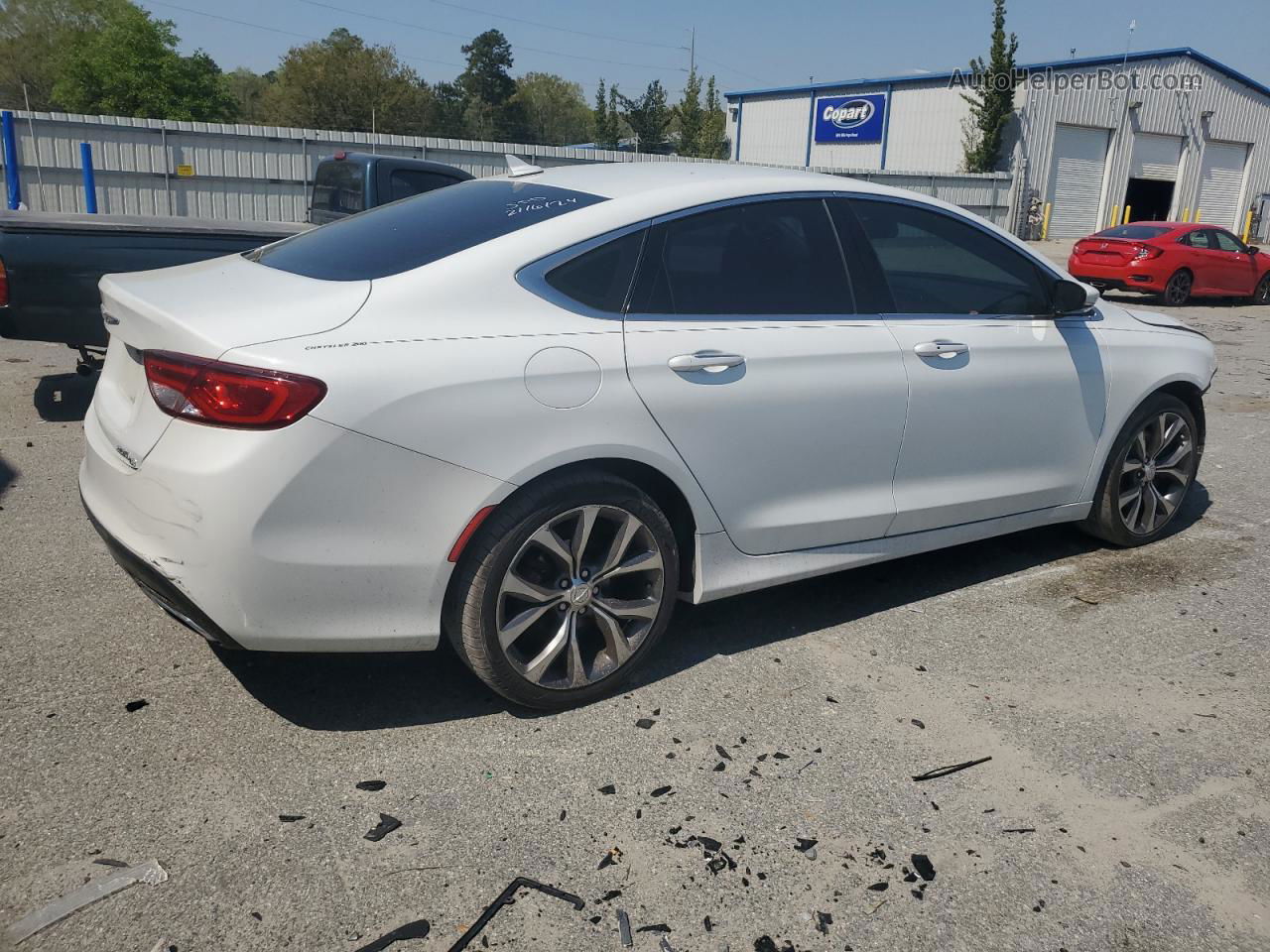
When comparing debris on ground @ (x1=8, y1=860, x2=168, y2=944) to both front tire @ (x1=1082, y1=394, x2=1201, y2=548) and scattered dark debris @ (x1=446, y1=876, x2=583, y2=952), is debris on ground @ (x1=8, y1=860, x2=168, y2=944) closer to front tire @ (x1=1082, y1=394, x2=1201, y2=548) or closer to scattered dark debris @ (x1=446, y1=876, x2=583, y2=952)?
scattered dark debris @ (x1=446, y1=876, x2=583, y2=952)

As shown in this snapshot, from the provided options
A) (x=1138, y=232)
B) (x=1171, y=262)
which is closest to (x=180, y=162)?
(x=1138, y=232)

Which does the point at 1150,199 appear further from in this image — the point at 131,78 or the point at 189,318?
the point at 131,78

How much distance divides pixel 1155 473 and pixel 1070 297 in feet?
4.10

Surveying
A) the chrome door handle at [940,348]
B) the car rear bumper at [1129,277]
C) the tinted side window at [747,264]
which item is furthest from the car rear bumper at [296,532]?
the car rear bumper at [1129,277]

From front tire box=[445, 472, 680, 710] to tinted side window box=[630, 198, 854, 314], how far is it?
67cm

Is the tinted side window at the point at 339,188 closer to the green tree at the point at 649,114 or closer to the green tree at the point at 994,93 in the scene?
the green tree at the point at 994,93

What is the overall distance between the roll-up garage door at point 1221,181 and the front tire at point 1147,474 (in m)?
40.6

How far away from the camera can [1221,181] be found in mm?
40812

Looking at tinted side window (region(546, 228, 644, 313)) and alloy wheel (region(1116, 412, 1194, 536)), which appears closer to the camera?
tinted side window (region(546, 228, 644, 313))

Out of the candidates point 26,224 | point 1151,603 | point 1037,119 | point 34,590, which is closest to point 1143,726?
point 1151,603

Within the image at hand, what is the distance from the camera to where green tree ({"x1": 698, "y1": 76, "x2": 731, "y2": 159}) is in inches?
2138

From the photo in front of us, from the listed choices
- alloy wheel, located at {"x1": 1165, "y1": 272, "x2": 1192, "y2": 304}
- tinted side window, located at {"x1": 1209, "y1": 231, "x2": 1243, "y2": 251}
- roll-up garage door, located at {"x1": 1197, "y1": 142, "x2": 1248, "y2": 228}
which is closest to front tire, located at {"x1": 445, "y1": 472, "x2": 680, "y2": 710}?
alloy wheel, located at {"x1": 1165, "y1": 272, "x2": 1192, "y2": 304}

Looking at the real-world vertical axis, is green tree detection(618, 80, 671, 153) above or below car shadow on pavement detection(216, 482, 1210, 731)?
above

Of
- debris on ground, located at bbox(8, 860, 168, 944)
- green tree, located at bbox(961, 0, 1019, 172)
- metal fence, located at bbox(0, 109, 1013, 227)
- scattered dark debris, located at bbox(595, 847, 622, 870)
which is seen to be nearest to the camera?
debris on ground, located at bbox(8, 860, 168, 944)
